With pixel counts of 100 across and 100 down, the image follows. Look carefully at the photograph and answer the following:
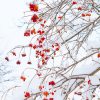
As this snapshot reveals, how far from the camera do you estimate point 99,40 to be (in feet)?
23.8

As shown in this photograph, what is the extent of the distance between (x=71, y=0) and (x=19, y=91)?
288cm

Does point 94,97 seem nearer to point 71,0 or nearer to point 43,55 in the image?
point 43,55

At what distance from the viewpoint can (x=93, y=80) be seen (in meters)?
4.59

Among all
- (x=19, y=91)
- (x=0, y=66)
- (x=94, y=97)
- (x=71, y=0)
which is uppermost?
(x=0, y=66)

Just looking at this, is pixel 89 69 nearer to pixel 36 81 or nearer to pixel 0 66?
pixel 36 81

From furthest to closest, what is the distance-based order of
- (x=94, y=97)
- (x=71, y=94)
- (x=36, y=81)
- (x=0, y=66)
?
(x=0, y=66), (x=36, y=81), (x=94, y=97), (x=71, y=94)

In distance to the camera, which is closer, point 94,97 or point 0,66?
point 94,97

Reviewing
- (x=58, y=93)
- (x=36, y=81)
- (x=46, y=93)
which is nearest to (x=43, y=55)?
(x=46, y=93)

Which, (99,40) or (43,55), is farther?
(99,40)

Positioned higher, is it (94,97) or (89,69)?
(89,69)

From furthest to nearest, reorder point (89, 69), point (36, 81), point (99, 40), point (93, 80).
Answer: point (99, 40) → point (36, 81) → point (89, 69) → point (93, 80)

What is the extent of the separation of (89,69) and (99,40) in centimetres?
185

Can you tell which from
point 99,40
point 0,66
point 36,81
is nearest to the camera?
point 36,81

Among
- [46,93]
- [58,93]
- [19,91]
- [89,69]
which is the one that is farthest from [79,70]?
[46,93]
